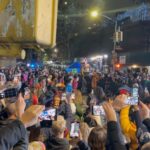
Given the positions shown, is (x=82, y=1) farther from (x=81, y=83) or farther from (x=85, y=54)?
(x=81, y=83)

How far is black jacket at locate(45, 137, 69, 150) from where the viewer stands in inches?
216

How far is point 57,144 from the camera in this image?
5547 millimetres

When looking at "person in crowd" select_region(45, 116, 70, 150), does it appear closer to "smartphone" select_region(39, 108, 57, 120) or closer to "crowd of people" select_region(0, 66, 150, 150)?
"crowd of people" select_region(0, 66, 150, 150)

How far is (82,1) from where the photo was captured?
5156 centimetres

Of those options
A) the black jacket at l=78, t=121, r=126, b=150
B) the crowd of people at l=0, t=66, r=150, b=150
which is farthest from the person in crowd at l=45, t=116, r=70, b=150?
the black jacket at l=78, t=121, r=126, b=150

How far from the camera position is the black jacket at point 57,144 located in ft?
A: 18.0

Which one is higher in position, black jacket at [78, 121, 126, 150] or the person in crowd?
black jacket at [78, 121, 126, 150]

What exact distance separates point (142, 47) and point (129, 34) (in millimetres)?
3578

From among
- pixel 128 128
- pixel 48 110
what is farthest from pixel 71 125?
pixel 128 128

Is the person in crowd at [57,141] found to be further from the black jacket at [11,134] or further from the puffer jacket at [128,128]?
the black jacket at [11,134]

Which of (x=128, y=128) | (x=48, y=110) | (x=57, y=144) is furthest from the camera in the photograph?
(x=48, y=110)

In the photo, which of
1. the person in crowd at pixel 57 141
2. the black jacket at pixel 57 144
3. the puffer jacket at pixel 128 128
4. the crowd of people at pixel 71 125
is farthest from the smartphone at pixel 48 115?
the black jacket at pixel 57 144

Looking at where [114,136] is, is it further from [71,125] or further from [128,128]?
[71,125]

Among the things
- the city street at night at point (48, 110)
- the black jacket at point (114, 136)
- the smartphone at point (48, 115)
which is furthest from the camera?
the smartphone at point (48, 115)
